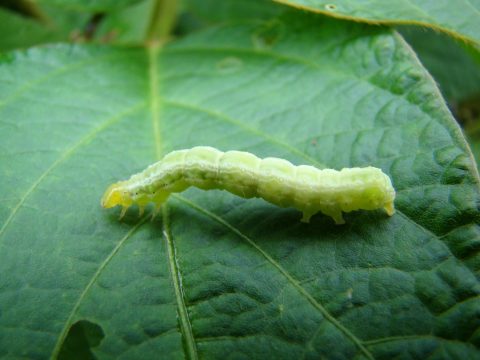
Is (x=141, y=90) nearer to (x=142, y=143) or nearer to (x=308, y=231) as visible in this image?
(x=142, y=143)

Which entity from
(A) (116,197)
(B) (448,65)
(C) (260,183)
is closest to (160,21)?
(A) (116,197)

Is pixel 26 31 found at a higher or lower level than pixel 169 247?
higher

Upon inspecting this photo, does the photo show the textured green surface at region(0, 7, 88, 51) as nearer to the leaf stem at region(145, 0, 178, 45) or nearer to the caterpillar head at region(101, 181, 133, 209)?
the leaf stem at region(145, 0, 178, 45)

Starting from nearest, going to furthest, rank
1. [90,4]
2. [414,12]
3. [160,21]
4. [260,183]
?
[260,183]
[414,12]
[90,4]
[160,21]

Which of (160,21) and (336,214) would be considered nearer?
(336,214)

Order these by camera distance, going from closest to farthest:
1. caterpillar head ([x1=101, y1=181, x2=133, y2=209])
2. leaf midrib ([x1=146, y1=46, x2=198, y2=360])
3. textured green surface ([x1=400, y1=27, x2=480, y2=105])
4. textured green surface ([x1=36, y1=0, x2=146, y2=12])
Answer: leaf midrib ([x1=146, y1=46, x2=198, y2=360]) < caterpillar head ([x1=101, y1=181, x2=133, y2=209]) < textured green surface ([x1=36, y1=0, x2=146, y2=12]) < textured green surface ([x1=400, y1=27, x2=480, y2=105])

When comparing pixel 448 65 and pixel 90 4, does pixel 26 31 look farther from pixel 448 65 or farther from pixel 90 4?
pixel 448 65

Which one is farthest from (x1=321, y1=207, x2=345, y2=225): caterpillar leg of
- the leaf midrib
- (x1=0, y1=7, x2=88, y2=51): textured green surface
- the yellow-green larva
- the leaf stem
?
(x1=0, y1=7, x2=88, y2=51): textured green surface
